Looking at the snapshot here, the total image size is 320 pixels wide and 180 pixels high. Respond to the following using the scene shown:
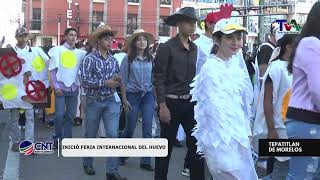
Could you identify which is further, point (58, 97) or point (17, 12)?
point (17, 12)

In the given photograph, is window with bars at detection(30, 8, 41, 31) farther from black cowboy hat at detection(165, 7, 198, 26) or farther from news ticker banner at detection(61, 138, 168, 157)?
black cowboy hat at detection(165, 7, 198, 26)

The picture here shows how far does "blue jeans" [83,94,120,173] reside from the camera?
5801 millimetres

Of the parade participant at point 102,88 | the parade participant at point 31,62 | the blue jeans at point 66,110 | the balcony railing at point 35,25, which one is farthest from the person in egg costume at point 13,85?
the balcony railing at point 35,25

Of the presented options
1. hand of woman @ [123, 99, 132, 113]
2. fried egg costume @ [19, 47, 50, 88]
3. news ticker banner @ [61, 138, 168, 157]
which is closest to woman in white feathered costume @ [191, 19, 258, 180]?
news ticker banner @ [61, 138, 168, 157]

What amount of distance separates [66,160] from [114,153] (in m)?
1.55

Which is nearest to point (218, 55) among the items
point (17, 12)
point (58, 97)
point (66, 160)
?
point (66, 160)

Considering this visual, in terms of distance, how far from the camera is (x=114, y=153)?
5.56 m

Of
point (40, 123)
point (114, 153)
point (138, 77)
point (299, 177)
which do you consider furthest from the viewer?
point (40, 123)

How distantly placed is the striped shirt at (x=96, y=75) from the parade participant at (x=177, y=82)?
101 centimetres

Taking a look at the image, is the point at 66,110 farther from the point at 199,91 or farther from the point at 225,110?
the point at 225,110

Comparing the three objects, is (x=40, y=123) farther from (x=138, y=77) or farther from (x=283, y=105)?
(x=283, y=105)

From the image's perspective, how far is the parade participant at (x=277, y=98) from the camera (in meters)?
4.34

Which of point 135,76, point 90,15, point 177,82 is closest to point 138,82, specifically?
point 135,76

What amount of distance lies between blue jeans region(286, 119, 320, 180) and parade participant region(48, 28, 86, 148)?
4444 mm
